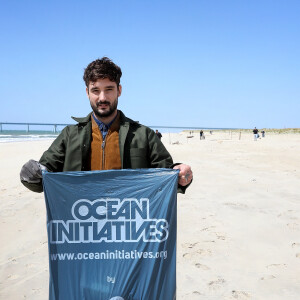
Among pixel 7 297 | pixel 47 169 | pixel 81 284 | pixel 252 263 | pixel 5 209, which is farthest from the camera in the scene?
pixel 5 209

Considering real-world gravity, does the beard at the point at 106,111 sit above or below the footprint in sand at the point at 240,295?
above

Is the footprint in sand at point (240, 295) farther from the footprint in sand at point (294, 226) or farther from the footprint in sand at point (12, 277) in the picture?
the footprint in sand at point (12, 277)

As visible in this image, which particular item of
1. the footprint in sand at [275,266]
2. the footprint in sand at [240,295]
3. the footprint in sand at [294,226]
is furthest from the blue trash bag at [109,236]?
the footprint in sand at [294,226]

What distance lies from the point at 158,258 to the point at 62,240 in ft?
1.95

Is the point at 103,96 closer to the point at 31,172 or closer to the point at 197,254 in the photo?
the point at 31,172

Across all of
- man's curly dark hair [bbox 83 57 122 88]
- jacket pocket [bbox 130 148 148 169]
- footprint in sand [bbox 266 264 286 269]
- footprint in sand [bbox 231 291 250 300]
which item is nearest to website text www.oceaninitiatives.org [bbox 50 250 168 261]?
jacket pocket [bbox 130 148 148 169]

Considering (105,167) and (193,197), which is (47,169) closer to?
(105,167)

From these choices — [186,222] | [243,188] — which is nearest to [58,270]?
[186,222]

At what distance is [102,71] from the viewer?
2.06 meters

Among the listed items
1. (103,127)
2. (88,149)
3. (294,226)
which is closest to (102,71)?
(103,127)

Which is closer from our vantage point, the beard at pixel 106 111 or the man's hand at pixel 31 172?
the man's hand at pixel 31 172

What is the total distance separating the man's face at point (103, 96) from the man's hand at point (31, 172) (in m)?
Result: 0.51

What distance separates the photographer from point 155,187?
203cm

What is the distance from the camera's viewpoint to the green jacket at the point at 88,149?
2.09 metres
